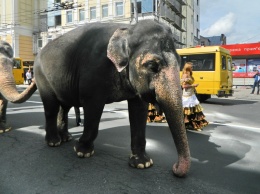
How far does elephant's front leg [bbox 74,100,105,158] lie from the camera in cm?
352

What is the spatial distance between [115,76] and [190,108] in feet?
12.3

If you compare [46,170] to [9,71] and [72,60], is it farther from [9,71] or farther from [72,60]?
[9,71]

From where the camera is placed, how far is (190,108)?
6.79m

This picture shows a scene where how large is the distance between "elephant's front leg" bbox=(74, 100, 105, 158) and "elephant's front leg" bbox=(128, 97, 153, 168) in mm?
429

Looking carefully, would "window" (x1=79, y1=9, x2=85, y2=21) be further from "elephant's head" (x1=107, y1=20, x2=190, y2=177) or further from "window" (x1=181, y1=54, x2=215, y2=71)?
"elephant's head" (x1=107, y1=20, x2=190, y2=177)

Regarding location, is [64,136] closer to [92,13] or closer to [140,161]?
[140,161]

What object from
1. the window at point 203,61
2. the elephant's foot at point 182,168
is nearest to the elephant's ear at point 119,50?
the elephant's foot at point 182,168

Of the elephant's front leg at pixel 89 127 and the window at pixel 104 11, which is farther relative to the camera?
the window at pixel 104 11

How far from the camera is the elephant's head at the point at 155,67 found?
9.38ft

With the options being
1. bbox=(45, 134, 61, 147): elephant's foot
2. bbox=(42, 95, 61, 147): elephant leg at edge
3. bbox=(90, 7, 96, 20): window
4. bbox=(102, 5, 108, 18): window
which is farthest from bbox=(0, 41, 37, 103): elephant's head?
bbox=(90, 7, 96, 20): window

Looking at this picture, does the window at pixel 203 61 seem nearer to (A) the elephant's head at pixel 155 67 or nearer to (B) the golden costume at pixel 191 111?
(B) the golden costume at pixel 191 111

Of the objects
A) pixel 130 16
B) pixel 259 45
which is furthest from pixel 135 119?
pixel 130 16

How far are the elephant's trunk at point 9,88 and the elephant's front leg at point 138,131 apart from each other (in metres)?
1.82

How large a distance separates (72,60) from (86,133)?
0.96 metres
